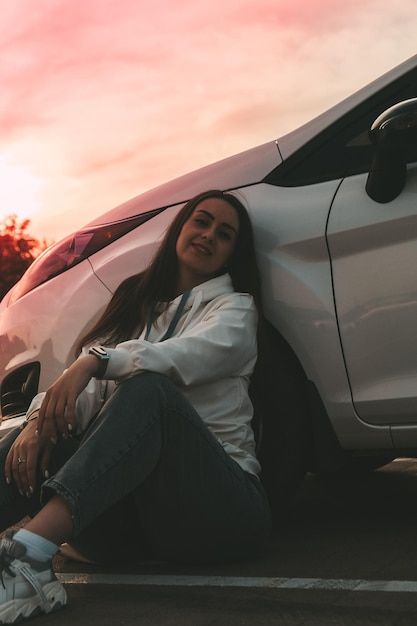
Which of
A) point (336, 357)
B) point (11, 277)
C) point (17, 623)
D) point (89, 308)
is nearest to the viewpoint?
point (17, 623)

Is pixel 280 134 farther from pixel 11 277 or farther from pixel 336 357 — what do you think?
pixel 11 277

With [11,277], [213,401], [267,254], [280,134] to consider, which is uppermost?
[280,134]

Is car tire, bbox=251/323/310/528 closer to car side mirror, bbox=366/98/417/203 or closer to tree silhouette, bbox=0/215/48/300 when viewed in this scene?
car side mirror, bbox=366/98/417/203

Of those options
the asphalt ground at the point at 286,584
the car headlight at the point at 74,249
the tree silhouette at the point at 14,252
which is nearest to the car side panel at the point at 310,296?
the asphalt ground at the point at 286,584

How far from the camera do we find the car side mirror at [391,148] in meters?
2.93

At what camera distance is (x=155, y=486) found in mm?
2736

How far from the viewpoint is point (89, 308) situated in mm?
3475

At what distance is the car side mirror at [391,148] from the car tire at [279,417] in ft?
1.96

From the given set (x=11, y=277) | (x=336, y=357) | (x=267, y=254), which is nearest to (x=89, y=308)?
(x=267, y=254)

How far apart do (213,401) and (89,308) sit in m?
0.69

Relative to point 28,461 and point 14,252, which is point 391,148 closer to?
point 28,461

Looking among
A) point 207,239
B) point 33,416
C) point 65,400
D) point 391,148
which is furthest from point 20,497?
point 391,148

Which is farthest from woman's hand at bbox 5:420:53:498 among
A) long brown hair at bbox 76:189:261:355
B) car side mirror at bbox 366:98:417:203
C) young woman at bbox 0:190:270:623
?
car side mirror at bbox 366:98:417:203

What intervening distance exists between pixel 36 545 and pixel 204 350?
790 millimetres
